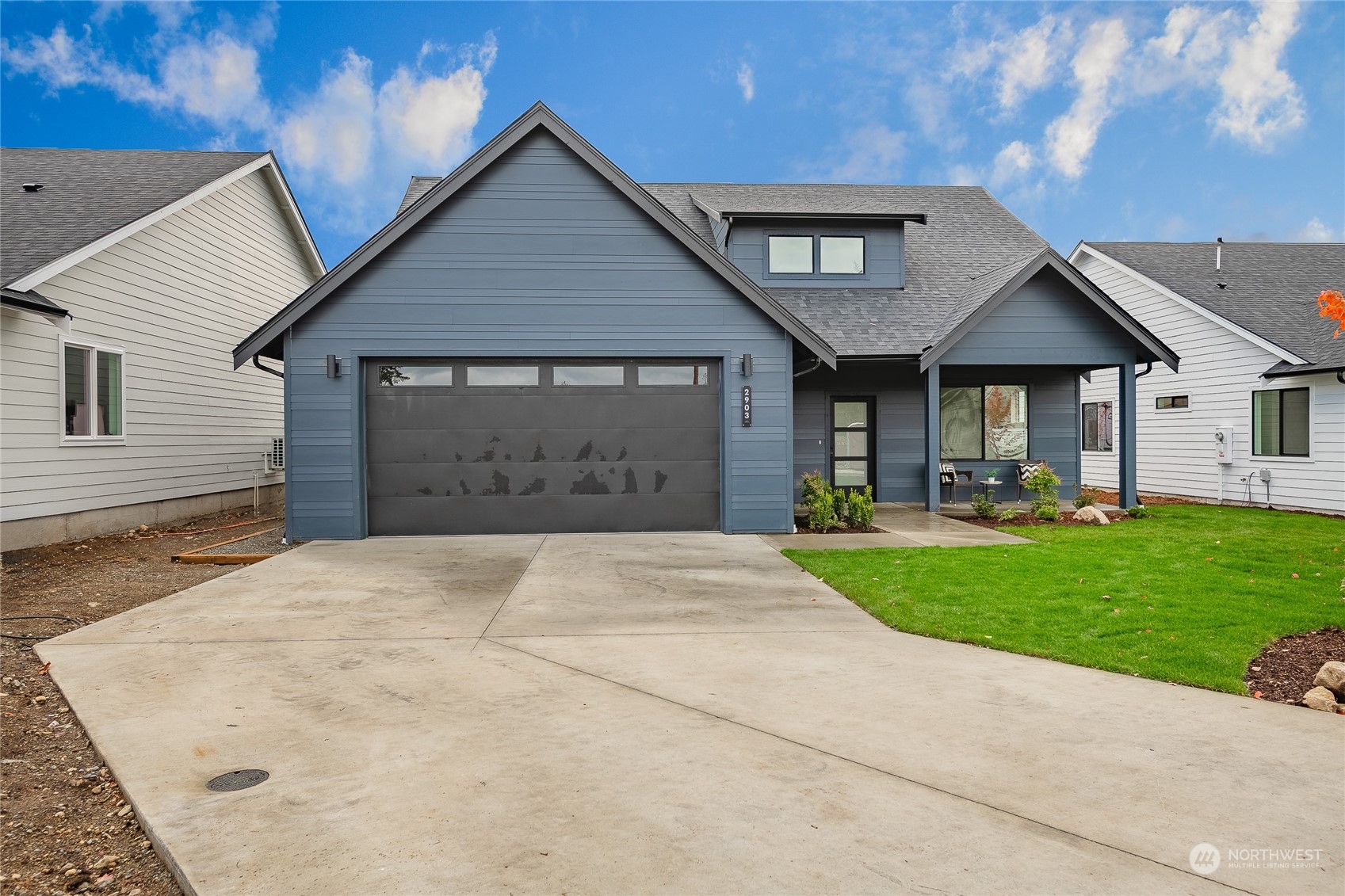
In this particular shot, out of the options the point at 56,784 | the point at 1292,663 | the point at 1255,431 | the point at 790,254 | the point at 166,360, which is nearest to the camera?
the point at 56,784

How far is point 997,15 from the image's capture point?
4359cm

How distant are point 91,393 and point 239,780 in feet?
35.6

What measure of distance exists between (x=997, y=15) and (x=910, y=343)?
39668mm

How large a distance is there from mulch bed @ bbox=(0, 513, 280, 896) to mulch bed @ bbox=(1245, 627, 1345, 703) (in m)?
5.77

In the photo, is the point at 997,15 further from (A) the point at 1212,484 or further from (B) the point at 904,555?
(B) the point at 904,555

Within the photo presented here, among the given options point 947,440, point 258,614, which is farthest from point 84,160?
point 947,440

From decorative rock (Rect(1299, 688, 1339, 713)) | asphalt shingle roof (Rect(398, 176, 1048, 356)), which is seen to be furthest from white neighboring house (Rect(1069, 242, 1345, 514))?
decorative rock (Rect(1299, 688, 1339, 713))

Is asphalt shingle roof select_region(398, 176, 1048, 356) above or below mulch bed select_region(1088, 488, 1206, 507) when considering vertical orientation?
above

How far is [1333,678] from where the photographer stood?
15.1 ft

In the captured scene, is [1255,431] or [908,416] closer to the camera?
[1255,431]

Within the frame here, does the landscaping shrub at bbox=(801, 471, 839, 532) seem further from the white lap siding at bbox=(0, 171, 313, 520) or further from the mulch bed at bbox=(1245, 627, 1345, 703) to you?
the white lap siding at bbox=(0, 171, 313, 520)

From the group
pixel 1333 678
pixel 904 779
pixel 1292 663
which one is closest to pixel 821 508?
pixel 1292 663

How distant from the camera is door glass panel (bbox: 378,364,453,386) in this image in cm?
1161

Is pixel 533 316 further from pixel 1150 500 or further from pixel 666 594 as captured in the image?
pixel 1150 500
